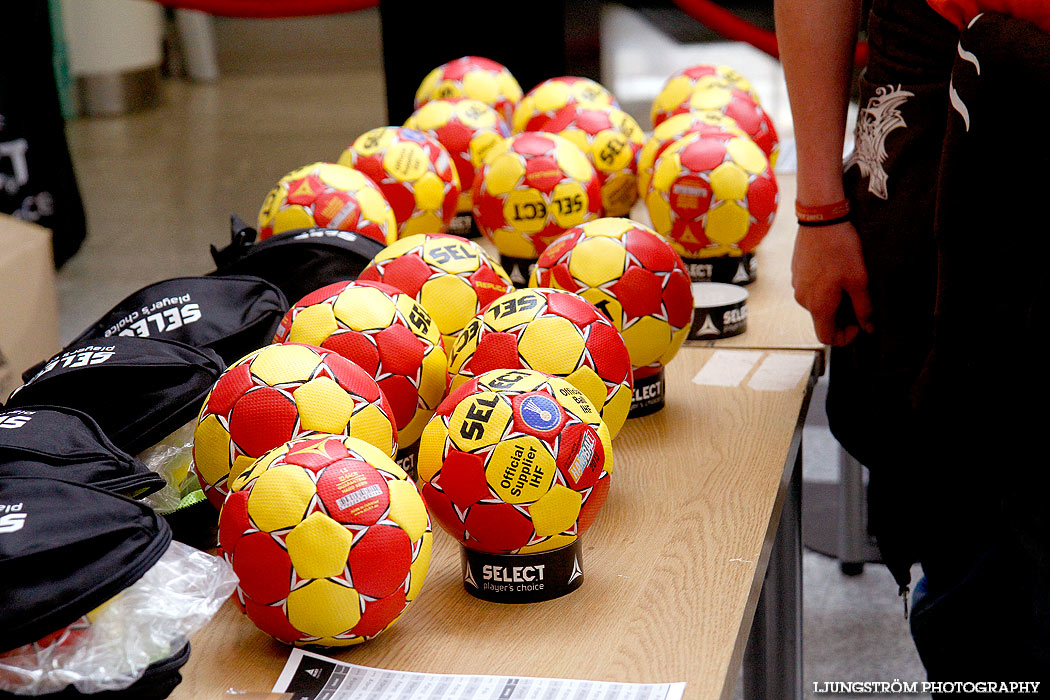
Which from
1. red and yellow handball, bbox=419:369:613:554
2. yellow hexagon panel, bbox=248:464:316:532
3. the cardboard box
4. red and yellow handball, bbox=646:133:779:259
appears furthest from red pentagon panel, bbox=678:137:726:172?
the cardboard box

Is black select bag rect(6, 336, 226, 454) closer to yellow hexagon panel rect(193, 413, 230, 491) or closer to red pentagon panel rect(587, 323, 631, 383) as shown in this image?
yellow hexagon panel rect(193, 413, 230, 491)

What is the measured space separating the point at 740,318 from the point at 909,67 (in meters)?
0.60

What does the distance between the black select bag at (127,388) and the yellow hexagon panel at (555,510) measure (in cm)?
40

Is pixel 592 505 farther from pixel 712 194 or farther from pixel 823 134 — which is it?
pixel 712 194

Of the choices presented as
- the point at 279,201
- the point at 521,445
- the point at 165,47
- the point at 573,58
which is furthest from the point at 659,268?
the point at 165,47

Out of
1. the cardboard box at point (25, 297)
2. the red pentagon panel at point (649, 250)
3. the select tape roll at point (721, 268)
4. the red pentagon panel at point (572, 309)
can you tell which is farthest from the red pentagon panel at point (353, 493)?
the cardboard box at point (25, 297)

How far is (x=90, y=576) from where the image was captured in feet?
2.62

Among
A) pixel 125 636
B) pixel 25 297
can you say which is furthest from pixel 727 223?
pixel 25 297

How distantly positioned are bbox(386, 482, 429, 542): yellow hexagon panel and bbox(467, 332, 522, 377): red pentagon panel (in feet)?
0.80

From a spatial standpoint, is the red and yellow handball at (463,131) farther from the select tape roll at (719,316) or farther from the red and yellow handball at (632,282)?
the red and yellow handball at (632,282)

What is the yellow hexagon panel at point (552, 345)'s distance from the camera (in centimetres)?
116

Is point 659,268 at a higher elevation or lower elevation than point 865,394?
higher

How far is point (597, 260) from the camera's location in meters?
1.38

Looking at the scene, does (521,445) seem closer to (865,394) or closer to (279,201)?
(865,394)
